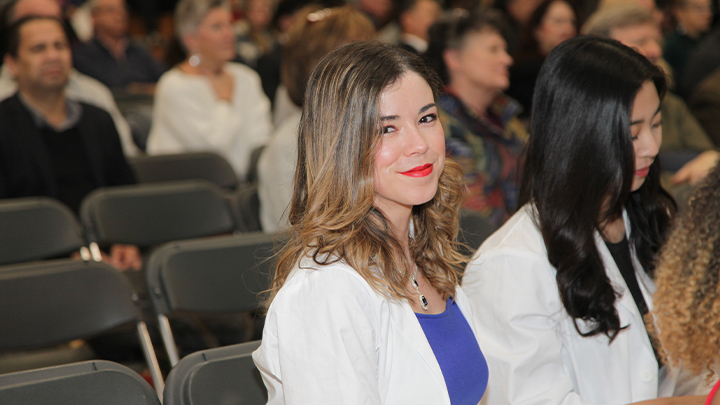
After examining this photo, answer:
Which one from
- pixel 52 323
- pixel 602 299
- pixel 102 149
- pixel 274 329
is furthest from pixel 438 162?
pixel 102 149

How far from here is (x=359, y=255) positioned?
1.11m

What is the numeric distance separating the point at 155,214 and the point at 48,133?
805mm

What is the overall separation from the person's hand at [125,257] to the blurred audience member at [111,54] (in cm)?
286

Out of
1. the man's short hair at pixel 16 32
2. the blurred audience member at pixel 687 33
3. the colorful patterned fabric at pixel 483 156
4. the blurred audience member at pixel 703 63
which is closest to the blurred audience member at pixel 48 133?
the man's short hair at pixel 16 32

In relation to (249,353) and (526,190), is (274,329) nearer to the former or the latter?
(249,353)

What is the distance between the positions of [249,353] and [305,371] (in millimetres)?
453

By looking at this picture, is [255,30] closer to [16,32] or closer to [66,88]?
[66,88]

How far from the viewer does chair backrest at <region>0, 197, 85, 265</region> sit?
92.8 inches

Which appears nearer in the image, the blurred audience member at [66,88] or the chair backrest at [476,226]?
the chair backrest at [476,226]

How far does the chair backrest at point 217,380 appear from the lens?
132 centimetres

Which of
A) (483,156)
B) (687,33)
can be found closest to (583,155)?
(483,156)

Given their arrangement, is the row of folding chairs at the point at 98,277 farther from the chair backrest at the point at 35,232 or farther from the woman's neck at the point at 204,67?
the woman's neck at the point at 204,67

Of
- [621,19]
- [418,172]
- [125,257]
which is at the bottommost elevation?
[125,257]

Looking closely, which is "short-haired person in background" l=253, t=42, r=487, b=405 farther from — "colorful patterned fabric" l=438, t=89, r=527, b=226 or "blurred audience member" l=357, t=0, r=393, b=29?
"blurred audience member" l=357, t=0, r=393, b=29
